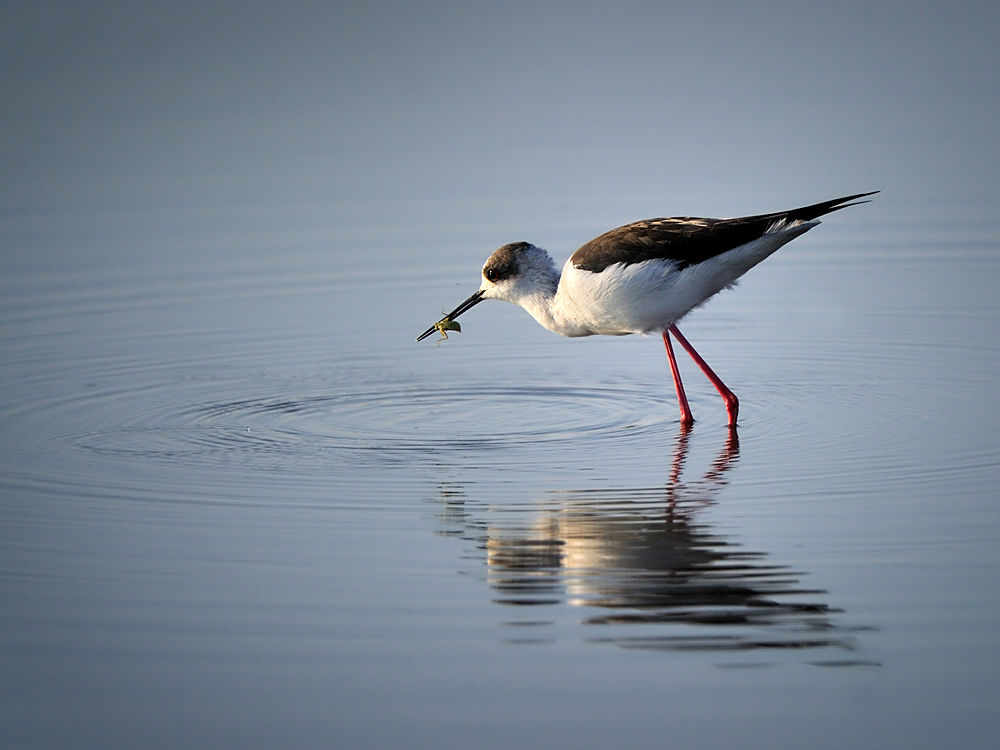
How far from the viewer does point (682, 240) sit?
9195mm

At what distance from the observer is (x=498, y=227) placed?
1509 centimetres

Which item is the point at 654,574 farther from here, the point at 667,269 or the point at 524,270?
the point at 524,270

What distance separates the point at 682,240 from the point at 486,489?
8.00 feet

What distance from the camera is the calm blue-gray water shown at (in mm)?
5227

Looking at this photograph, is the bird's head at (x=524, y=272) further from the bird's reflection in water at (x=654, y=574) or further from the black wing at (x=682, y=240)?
the bird's reflection in water at (x=654, y=574)

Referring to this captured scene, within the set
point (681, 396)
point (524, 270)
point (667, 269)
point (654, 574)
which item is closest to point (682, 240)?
point (667, 269)

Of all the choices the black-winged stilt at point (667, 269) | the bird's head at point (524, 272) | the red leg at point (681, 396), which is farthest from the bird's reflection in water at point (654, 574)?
the bird's head at point (524, 272)

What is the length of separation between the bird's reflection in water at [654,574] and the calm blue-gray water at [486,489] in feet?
0.07

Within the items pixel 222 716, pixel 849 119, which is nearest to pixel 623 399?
pixel 222 716

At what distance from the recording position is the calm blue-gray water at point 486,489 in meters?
5.23

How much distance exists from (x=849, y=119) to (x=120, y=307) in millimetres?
11046

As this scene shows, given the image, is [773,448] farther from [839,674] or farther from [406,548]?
[839,674]

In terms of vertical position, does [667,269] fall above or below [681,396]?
above

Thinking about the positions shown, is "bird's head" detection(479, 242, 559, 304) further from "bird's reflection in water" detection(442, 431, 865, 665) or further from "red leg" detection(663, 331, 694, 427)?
"bird's reflection in water" detection(442, 431, 865, 665)
